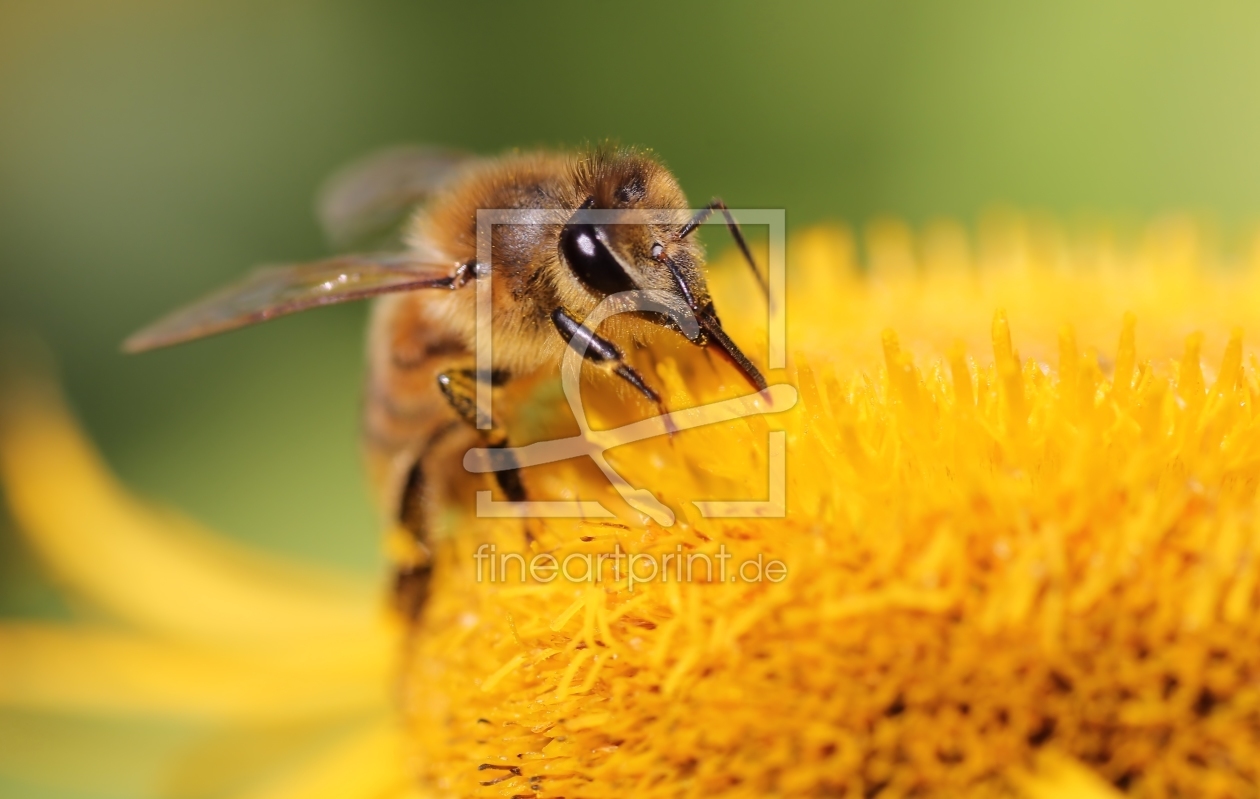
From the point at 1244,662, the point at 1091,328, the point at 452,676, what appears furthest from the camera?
the point at 1091,328

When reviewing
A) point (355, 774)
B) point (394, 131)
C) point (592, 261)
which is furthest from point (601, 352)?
point (394, 131)

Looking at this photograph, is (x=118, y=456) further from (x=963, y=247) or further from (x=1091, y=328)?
(x=1091, y=328)

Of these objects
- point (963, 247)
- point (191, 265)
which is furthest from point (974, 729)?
point (191, 265)

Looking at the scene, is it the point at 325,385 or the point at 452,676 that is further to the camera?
the point at 325,385

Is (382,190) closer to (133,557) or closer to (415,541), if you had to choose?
(415,541)

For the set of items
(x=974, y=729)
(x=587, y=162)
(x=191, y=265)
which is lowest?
(x=974, y=729)

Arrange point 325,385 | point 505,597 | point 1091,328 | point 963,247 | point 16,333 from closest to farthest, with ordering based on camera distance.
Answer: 1. point 505,597
2. point 1091,328
3. point 963,247
4. point 16,333
5. point 325,385
